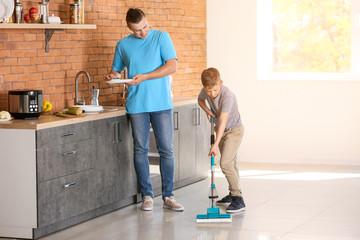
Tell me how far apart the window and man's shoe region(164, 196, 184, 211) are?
2.89 meters

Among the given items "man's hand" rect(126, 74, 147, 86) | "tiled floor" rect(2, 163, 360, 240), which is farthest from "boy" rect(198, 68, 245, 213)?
"man's hand" rect(126, 74, 147, 86)

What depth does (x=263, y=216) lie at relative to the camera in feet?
17.2

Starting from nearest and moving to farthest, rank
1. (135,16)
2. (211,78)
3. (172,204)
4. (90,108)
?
1. (211,78)
2. (135,16)
3. (90,108)
4. (172,204)

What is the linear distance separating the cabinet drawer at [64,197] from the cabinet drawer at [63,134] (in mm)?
254

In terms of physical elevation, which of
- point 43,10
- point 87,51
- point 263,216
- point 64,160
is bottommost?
point 263,216

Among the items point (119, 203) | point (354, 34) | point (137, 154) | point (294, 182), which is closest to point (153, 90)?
point (137, 154)

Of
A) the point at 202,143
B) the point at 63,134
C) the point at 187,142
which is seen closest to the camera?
the point at 63,134

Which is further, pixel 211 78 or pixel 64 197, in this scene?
pixel 211 78

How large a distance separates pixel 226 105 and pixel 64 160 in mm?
1260

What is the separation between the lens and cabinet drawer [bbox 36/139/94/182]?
4.64m

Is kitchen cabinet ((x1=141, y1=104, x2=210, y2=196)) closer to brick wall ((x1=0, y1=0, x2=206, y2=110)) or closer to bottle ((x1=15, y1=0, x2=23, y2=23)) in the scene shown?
brick wall ((x1=0, y1=0, x2=206, y2=110))

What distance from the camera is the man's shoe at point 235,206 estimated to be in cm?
534

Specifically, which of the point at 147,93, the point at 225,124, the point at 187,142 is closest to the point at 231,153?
the point at 225,124

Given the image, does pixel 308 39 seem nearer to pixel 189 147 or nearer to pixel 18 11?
pixel 189 147
